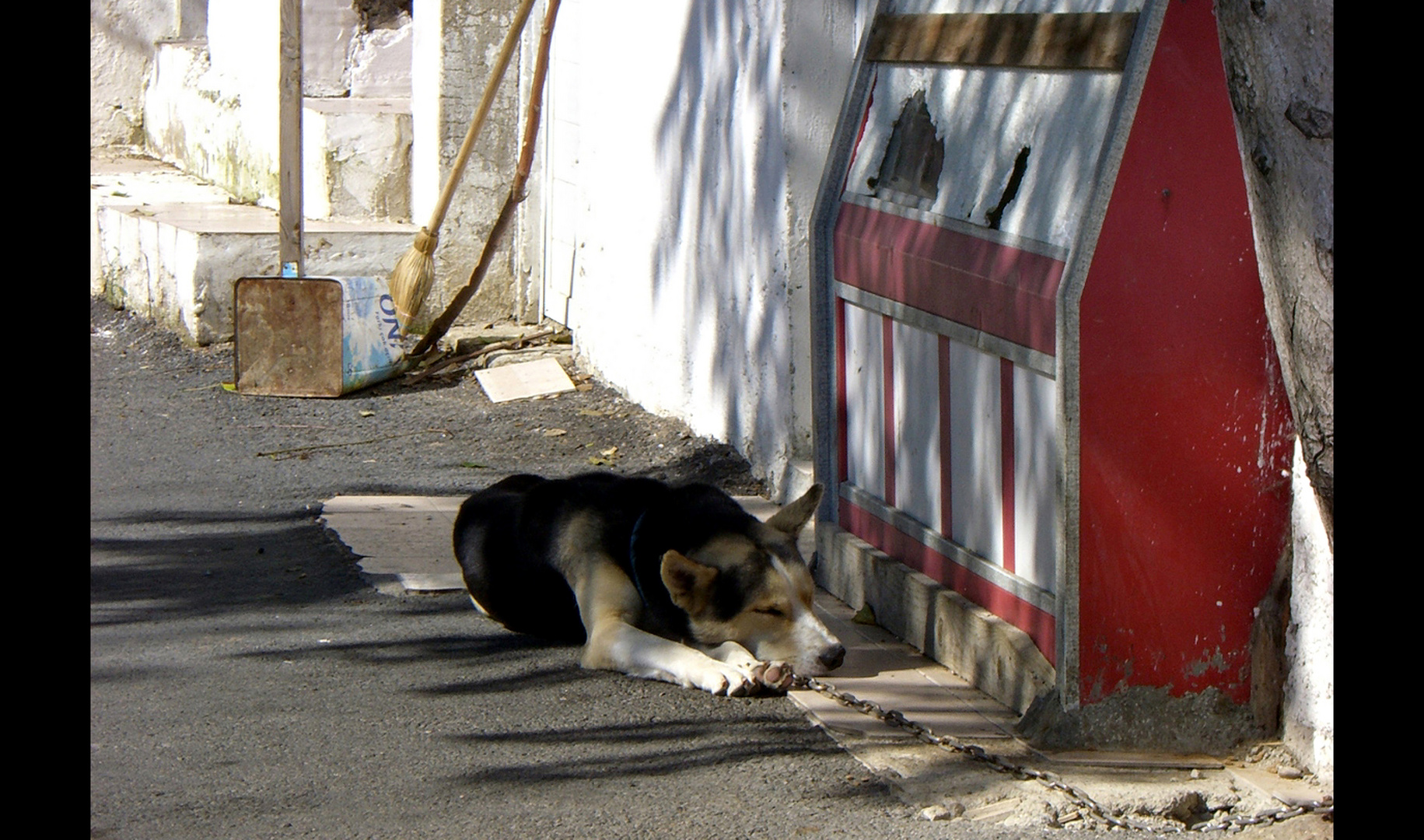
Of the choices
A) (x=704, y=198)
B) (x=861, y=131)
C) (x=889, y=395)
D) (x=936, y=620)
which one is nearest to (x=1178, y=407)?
(x=936, y=620)

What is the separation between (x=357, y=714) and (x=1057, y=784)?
5.85 ft

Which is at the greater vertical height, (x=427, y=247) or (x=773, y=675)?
(x=427, y=247)

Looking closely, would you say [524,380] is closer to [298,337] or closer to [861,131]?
[298,337]

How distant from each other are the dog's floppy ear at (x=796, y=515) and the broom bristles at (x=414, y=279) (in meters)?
4.96

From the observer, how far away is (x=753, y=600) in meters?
4.15

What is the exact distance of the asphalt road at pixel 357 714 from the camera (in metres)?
3.29

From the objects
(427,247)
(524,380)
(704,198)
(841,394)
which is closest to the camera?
(841,394)

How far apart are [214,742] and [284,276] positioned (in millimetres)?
4998

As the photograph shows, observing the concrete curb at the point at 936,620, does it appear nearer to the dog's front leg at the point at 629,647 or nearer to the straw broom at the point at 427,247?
the dog's front leg at the point at 629,647

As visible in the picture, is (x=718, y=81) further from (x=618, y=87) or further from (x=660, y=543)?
(x=660, y=543)

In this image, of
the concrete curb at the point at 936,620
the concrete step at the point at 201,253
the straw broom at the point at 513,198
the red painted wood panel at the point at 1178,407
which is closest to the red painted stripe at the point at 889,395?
the concrete curb at the point at 936,620

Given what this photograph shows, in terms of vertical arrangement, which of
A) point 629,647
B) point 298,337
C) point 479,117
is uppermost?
point 479,117

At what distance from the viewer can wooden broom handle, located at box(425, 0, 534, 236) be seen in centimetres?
873

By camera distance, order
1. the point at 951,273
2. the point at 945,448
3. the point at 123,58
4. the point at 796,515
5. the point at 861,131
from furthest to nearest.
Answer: the point at 123,58
the point at 861,131
the point at 796,515
the point at 945,448
the point at 951,273
